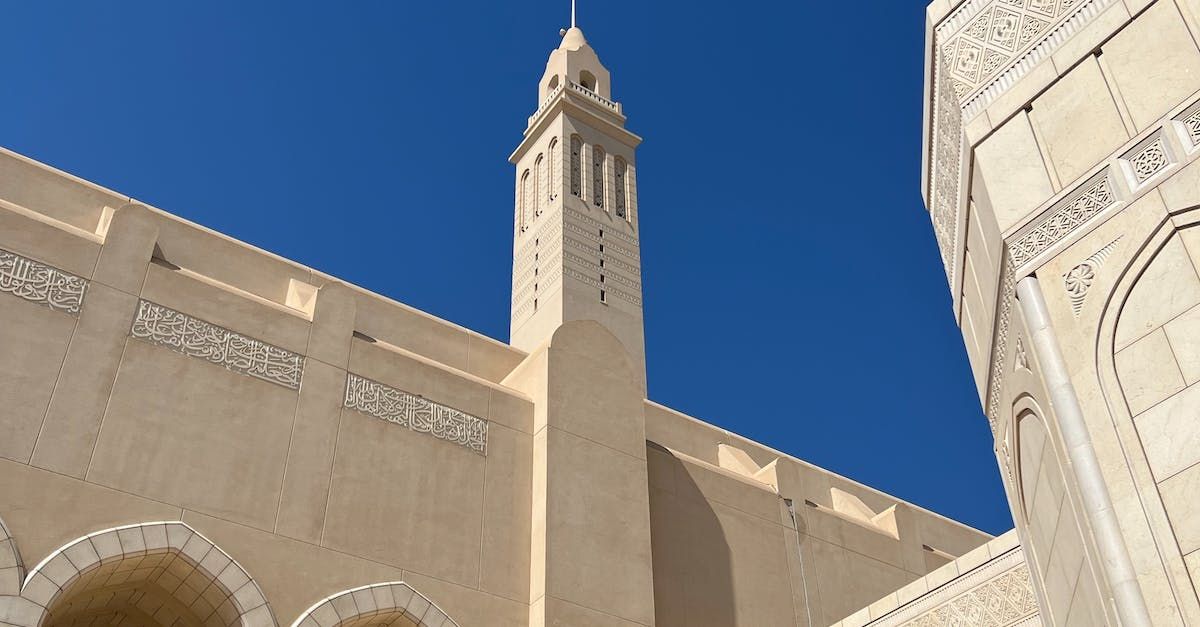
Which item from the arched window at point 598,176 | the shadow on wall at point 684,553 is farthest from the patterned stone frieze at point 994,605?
the arched window at point 598,176

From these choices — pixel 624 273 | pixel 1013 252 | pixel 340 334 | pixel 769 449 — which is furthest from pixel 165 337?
pixel 624 273

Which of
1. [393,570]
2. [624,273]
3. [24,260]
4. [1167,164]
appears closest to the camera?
[1167,164]

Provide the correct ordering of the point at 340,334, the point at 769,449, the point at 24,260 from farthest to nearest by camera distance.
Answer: the point at 769,449
the point at 340,334
the point at 24,260

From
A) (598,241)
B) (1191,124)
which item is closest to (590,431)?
(1191,124)

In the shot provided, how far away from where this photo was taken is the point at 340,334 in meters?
10.0

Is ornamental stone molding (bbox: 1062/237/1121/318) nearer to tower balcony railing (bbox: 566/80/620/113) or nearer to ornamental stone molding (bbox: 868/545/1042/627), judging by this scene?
ornamental stone molding (bbox: 868/545/1042/627)

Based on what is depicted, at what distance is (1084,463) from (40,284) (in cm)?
755

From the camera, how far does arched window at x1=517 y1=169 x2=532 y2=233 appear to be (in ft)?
79.5

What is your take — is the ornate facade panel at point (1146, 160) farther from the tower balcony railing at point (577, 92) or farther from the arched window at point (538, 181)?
the tower balcony railing at point (577, 92)

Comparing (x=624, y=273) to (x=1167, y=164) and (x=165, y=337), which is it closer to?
(x=165, y=337)

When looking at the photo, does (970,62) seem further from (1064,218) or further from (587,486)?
(587,486)

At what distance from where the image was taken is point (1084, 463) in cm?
434

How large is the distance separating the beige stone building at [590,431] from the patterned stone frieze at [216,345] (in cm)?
2

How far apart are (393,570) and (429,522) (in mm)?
585
